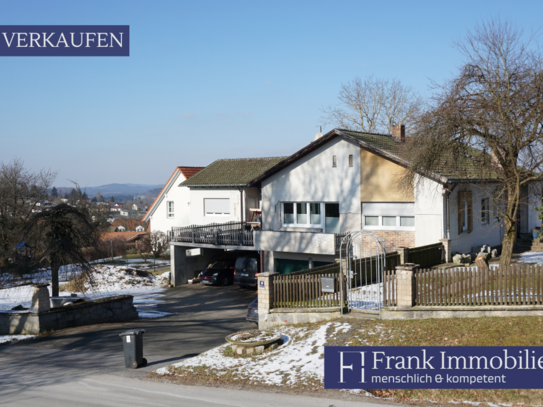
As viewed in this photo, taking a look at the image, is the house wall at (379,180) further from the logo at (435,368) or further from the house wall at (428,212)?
the logo at (435,368)

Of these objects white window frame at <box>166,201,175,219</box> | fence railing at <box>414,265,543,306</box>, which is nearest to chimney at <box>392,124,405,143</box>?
fence railing at <box>414,265,543,306</box>

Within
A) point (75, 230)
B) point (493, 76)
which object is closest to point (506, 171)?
point (493, 76)

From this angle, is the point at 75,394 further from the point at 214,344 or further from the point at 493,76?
the point at 493,76

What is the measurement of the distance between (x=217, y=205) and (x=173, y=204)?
10.1 metres

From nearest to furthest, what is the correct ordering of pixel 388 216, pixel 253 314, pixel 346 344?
pixel 346 344 < pixel 253 314 < pixel 388 216

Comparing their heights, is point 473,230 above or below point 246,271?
above

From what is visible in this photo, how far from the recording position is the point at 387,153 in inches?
905

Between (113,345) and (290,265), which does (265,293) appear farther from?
(290,265)

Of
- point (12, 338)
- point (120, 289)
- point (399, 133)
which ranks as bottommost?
point (120, 289)

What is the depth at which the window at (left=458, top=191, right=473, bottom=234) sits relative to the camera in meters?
23.3

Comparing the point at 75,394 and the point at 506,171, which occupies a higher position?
the point at 506,171

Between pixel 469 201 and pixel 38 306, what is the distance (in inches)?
758

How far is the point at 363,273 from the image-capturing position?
1942 cm

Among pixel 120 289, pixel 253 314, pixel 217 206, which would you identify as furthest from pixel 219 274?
pixel 253 314
